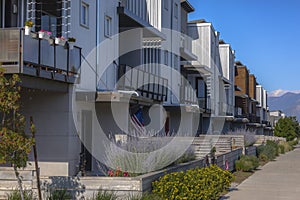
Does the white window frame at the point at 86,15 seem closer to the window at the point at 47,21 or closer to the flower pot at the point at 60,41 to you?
the window at the point at 47,21

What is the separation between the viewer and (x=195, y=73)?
126 feet

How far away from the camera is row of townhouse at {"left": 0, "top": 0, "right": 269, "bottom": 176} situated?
43.9 ft

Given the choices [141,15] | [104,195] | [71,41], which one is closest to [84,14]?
[71,41]

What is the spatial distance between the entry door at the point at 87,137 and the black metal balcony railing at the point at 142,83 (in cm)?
234

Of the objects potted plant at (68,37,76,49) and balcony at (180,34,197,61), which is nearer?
potted plant at (68,37,76,49)

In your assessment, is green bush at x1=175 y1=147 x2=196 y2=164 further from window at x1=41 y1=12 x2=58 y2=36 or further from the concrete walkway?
window at x1=41 y1=12 x2=58 y2=36

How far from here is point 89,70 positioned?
688 inches

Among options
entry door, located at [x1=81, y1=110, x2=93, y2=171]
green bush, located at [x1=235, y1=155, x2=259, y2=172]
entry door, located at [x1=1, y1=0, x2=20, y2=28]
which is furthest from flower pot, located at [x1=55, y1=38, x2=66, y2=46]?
green bush, located at [x1=235, y1=155, x2=259, y2=172]

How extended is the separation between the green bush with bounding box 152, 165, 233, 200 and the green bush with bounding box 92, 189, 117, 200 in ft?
3.55

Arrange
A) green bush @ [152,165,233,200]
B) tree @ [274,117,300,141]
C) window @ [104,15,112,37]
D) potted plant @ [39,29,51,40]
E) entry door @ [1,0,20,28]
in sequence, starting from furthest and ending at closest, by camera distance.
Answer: tree @ [274,117,300,141] < window @ [104,15,112,37] < entry door @ [1,0,20,28] < potted plant @ [39,29,51,40] < green bush @ [152,165,233,200]

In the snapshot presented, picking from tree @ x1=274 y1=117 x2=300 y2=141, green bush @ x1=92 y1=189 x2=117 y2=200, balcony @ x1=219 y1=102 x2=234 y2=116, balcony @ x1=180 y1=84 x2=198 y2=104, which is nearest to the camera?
green bush @ x1=92 y1=189 x2=117 y2=200

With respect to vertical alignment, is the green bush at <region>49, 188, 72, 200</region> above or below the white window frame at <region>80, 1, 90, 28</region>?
below

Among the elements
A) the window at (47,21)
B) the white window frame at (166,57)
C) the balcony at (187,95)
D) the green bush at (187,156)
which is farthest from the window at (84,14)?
the balcony at (187,95)

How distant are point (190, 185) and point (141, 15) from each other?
541 inches
